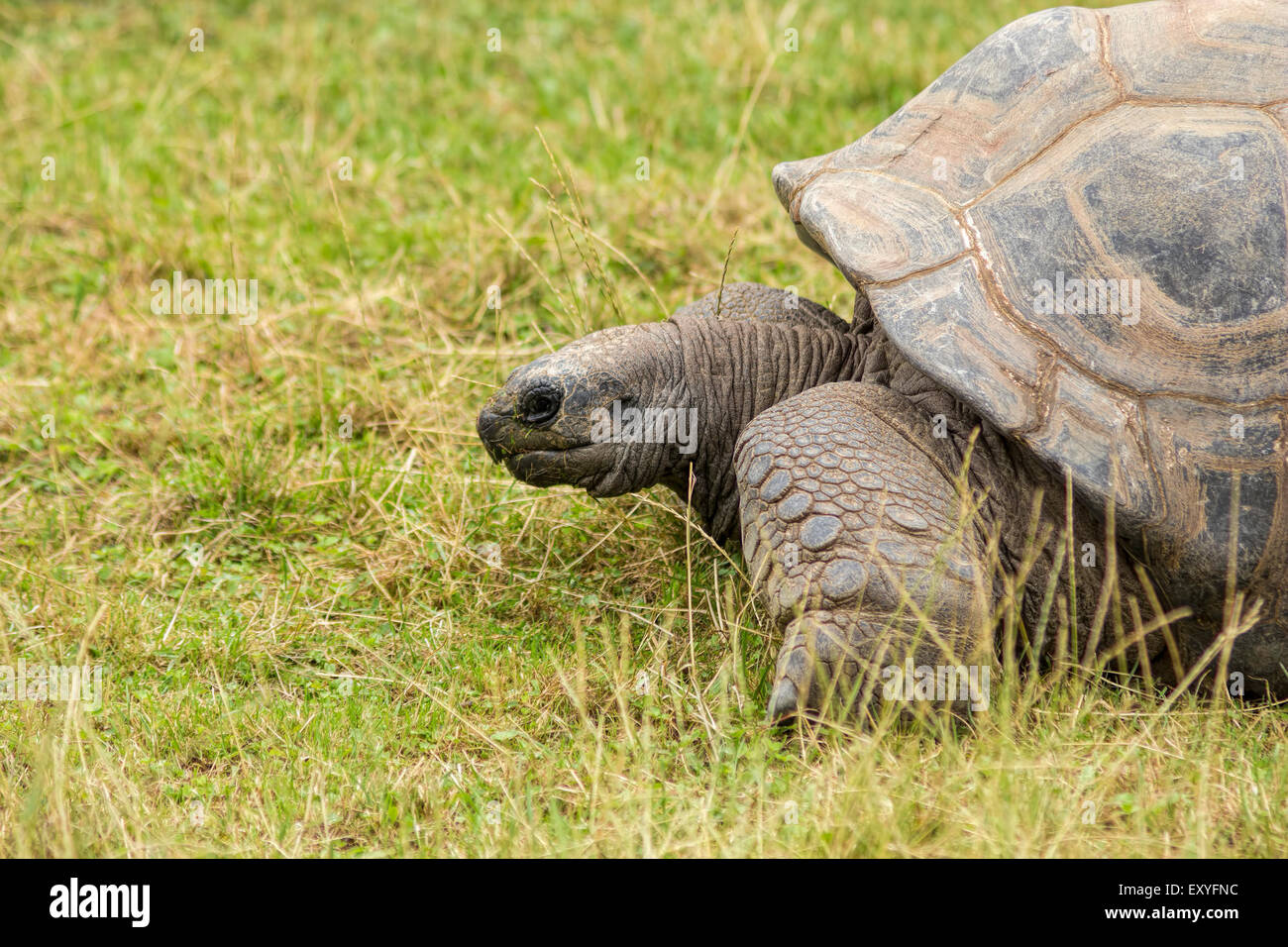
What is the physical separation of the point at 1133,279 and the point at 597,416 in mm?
1499

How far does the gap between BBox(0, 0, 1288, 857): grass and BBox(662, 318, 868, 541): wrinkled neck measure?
0.88 ft

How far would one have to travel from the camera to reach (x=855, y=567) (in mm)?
3074

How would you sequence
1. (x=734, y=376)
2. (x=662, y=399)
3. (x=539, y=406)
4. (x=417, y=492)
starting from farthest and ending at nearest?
1. (x=417, y=492)
2. (x=734, y=376)
3. (x=662, y=399)
4. (x=539, y=406)

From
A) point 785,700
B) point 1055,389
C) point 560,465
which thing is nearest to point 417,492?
point 560,465

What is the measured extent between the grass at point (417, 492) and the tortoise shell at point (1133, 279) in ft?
1.84

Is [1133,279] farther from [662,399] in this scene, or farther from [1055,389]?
[662,399]

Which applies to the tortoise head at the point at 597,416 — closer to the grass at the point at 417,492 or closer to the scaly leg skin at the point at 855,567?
the grass at the point at 417,492

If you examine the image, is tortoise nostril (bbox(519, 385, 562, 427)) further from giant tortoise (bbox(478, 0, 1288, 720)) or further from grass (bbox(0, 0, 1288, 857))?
grass (bbox(0, 0, 1288, 857))

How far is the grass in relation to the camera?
292 centimetres

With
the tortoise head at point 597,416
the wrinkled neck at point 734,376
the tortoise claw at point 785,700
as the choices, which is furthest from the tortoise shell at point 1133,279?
the tortoise claw at point 785,700

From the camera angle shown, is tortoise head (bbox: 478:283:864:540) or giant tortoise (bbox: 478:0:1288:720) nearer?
giant tortoise (bbox: 478:0:1288:720)

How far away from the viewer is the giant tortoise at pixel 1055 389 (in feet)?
10.2

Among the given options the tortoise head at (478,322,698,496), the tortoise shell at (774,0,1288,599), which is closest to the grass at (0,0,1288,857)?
the tortoise head at (478,322,698,496)
